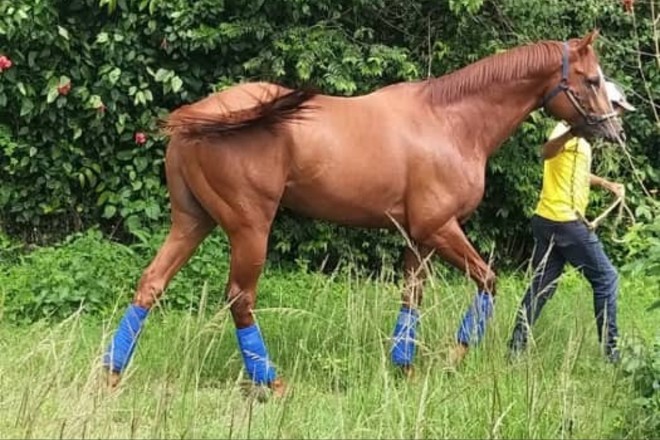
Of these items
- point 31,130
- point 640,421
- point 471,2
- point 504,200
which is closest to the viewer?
point 640,421

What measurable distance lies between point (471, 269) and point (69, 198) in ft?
12.3

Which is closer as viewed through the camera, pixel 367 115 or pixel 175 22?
pixel 367 115

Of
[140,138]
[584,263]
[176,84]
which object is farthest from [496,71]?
[140,138]

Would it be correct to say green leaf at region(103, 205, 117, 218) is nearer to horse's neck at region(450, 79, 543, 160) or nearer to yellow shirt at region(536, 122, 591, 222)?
horse's neck at region(450, 79, 543, 160)

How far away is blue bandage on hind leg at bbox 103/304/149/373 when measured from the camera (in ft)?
15.7

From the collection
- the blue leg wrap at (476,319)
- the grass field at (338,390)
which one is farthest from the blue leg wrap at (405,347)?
the blue leg wrap at (476,319)

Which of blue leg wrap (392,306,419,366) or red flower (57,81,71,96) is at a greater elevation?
red flower (57,81,71,96)

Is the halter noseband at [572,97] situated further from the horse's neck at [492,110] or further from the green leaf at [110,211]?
the green leaf at [110,211]

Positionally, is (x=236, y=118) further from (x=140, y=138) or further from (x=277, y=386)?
(x=140, y=138)

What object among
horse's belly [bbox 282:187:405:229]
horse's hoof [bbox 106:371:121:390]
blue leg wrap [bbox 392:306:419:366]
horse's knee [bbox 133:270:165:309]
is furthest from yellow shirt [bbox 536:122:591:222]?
horse's hoof [bbox 106:371:121:390]

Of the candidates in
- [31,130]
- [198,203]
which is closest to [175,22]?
[31,130]

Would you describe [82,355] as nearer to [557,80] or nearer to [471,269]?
[471,269]

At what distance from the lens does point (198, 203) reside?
5164 mm

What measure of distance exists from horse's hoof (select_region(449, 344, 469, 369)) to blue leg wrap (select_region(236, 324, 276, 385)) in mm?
939
